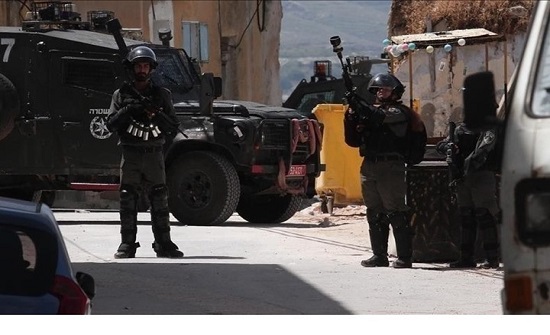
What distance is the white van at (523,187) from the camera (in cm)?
736

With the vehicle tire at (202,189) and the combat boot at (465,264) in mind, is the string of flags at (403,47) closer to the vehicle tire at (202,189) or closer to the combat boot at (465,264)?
the vehicle tire at (202,189)

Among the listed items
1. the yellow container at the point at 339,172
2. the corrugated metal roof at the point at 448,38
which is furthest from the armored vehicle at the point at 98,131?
the corrugated metal roof at the point at 448,38

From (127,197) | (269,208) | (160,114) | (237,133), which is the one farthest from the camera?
(269,208)

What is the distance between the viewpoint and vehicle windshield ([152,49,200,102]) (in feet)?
66.3

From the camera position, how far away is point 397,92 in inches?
573

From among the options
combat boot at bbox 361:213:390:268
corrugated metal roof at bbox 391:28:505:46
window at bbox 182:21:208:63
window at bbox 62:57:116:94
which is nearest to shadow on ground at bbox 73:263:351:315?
combat boot at bbox 361:213:390:268

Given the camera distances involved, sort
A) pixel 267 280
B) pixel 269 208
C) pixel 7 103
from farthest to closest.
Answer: pixel 269 208 → pixel 7 103 → pixel 267 280

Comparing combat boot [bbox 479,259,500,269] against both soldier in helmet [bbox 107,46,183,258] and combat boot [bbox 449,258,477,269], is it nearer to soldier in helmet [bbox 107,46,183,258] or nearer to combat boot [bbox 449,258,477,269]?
combat boot [bbox 449,258,477,269]

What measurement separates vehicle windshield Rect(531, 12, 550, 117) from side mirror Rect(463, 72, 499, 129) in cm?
18

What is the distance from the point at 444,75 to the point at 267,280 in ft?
39.2

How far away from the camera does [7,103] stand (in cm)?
1939

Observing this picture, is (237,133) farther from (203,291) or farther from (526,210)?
(526,210)

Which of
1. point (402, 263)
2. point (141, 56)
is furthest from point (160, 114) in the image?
point (402, 263)

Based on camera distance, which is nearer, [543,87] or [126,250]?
[543,87]
